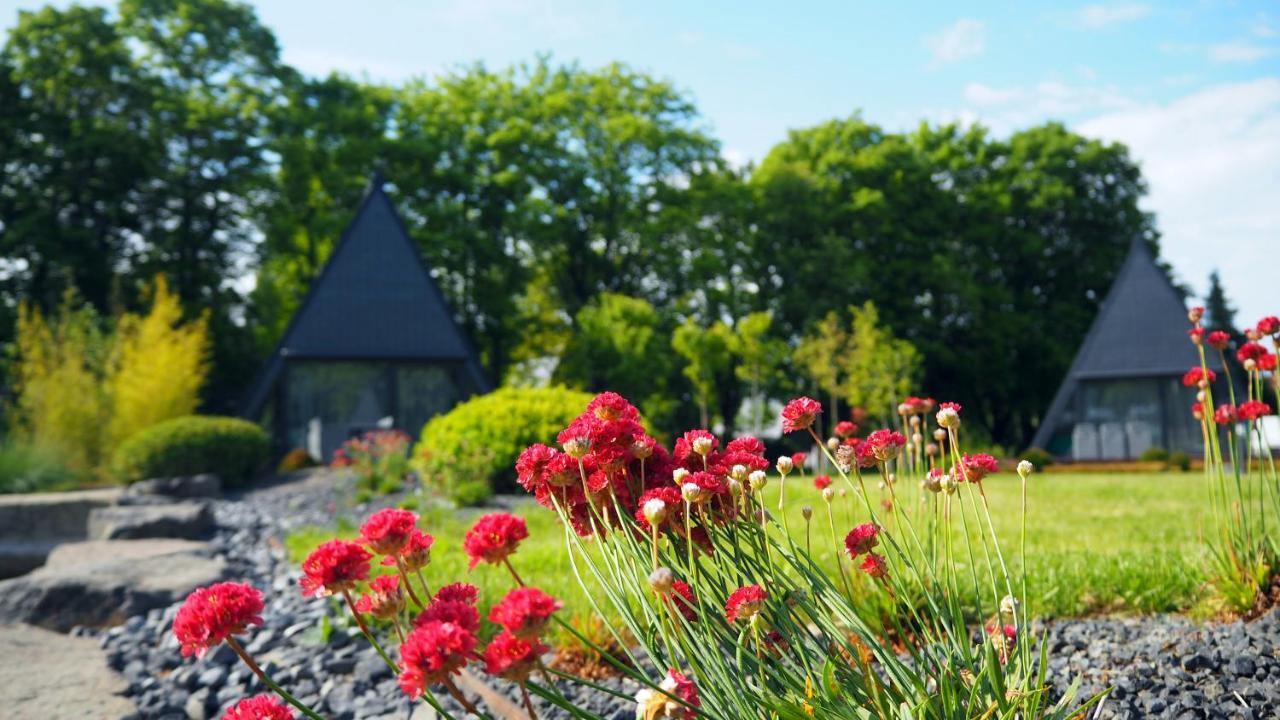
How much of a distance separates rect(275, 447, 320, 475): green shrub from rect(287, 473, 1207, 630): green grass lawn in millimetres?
6369

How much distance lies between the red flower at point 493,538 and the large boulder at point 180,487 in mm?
8905

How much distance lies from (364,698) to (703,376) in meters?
15.2

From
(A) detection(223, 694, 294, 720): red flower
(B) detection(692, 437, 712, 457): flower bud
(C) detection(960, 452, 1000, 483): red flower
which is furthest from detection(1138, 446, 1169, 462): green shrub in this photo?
(A) detection(223, 694, 294, 720): red flower

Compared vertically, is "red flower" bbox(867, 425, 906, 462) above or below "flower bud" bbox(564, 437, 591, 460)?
below

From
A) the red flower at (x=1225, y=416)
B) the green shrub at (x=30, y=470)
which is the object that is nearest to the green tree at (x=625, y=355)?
the green shrub at (x=30, y=470)

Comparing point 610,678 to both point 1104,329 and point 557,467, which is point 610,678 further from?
point 1104,329

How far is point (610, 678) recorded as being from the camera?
313 centimetres

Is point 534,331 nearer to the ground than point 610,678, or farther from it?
farther from it

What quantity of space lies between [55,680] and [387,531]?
2.43 meters

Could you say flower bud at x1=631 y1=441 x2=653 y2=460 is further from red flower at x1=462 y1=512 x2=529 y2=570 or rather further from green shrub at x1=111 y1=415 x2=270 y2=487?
green shrub at x1=111 y1=415 x2=270 y2=487

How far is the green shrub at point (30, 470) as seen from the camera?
396 inches

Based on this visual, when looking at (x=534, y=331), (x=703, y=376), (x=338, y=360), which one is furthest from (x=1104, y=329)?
(x=338, y=360)

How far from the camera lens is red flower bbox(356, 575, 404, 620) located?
1.54 m

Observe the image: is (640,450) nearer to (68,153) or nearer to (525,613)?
(525,613)
